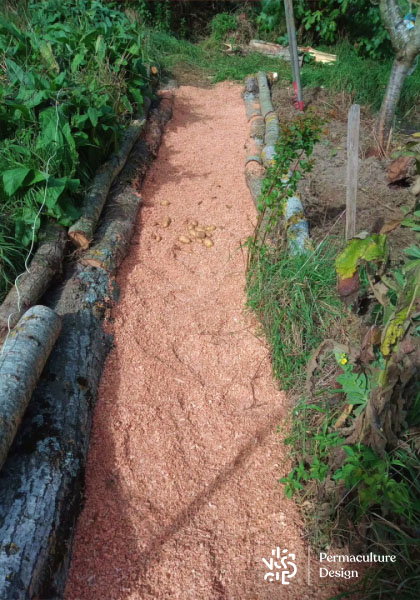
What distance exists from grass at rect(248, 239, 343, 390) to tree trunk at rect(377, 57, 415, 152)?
93.3 inches

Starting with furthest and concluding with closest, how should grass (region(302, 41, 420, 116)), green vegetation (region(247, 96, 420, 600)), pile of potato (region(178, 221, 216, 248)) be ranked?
grass (region(302, 41, 420, 116)) → pile of potato (region(178, 221, 216, 248)) → green vegetation (region(247, 96, 420, 600))

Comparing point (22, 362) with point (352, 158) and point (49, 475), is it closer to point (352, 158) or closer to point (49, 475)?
point (49, 475)

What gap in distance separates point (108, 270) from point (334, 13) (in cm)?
649

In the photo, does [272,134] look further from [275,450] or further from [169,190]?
[275,450]

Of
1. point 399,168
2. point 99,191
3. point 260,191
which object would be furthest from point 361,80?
point 399,168

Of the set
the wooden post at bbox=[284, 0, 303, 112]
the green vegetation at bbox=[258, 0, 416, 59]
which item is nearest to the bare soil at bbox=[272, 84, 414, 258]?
the wooden post at bbox=[284, 0, 303, 112]

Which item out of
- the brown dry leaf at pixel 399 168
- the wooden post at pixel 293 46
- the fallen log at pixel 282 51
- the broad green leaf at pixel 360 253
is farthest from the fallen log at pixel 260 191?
the fallen log at pixel 282 51

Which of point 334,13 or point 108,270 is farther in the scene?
point 334,13

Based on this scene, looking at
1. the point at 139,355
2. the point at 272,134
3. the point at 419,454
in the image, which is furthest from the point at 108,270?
the point at 272,134

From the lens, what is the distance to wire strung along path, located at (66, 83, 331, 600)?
6.41 ft

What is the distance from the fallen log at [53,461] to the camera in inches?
69.6

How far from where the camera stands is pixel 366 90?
6082 mm

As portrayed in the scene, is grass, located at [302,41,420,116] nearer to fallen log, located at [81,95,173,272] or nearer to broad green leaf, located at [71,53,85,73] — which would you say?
fallen log, located at [81,95,173,272]

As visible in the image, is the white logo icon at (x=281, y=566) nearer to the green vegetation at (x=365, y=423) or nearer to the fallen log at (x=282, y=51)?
the green vegetation at (x=365, y=423)
